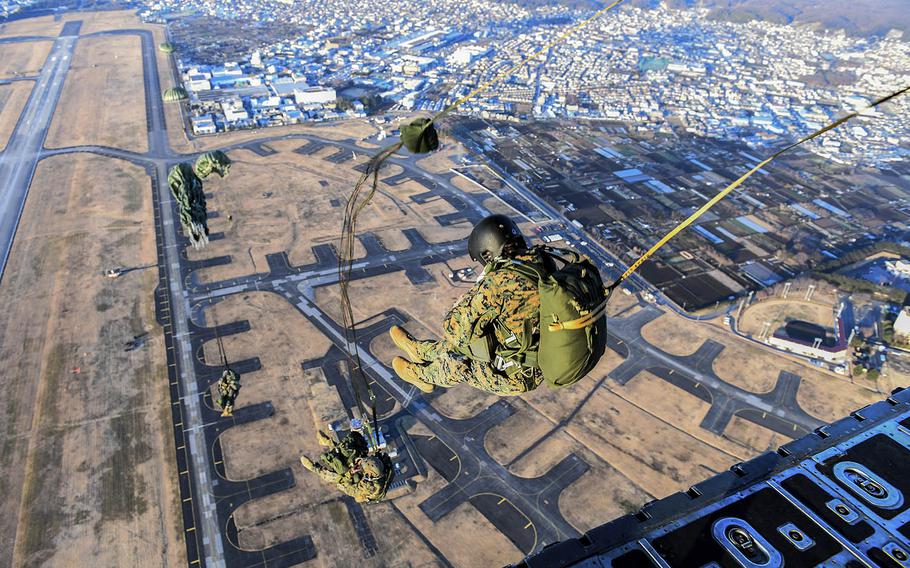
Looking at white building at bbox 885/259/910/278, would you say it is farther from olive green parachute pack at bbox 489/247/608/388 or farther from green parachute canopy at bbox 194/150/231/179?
green parachute canopy at bbox 194/150/231/179

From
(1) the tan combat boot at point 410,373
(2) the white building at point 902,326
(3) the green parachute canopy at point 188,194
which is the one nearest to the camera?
(1) the tan combat boot at point 410,373

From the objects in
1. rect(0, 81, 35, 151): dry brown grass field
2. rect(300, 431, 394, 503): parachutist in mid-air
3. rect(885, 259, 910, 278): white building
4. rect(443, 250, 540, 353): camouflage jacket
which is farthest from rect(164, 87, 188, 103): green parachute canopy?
rect(885, 259, 910, 278): white building

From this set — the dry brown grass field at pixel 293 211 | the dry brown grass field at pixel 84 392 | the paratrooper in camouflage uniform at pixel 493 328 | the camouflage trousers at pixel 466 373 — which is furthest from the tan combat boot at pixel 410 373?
the dry brown grass field at pixel 293 211

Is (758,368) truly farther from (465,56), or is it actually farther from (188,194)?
(465,56)

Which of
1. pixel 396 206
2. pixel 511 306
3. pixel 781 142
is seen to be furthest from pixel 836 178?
pixel 511 306

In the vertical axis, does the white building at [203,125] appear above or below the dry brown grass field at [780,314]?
above

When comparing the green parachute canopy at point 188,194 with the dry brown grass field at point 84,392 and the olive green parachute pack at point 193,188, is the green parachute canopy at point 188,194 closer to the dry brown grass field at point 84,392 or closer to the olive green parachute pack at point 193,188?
the olive green parachute pack at point 193,188
